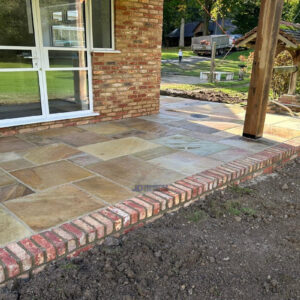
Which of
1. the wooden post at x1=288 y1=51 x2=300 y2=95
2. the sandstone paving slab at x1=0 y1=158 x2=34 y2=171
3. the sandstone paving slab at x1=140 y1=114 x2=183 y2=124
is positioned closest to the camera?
the sandstone paving slab at x1=0 y1=158 x2=34 y2=171

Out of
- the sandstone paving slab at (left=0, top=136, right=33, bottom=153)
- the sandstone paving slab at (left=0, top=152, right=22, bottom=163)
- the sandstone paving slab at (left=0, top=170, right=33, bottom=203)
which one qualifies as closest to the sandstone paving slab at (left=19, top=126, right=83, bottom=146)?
the sandstone paving slab at (left=0, top=136, right=33, bottom=153)

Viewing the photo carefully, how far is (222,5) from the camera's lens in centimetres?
2531

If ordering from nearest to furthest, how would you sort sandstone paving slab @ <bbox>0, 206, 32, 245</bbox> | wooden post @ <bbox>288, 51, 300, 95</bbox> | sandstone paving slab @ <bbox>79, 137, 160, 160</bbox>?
sandstone paving slab @ <bbox>0, 206, 32, 245</bbox>
sandstone paving slab @ <bbox>79, 137, 160, 160</bbox>
wooden post @ <bbox>288, 51, 300, 95</bbox>

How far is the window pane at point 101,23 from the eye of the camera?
4992 millimetres

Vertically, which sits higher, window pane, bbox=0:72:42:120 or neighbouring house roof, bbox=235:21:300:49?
neighbouring house roof, bbox=235:21:300:49

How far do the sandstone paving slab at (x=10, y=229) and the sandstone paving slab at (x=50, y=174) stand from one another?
1.83ft

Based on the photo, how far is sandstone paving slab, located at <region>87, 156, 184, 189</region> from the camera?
312 cm

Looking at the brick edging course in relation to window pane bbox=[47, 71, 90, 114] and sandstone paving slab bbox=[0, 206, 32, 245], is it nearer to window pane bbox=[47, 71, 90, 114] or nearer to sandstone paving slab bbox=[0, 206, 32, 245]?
sandstone paving slab bbox=[0, 206, 32, 245]

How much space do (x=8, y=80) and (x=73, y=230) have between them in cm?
328

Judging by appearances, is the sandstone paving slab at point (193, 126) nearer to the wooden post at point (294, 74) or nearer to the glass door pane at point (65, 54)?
the glass door pane at point (65, 54)

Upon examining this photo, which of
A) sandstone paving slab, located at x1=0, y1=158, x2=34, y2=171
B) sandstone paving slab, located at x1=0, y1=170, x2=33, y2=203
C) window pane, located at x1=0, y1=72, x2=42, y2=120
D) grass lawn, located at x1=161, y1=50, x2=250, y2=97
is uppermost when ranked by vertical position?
window pane, located at x1=0, y1=72, x2=42, y2=120

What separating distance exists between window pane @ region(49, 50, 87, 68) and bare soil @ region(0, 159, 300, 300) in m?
3.22

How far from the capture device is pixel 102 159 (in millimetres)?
3742

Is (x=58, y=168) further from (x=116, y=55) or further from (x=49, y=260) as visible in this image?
(x=116, y=55)
